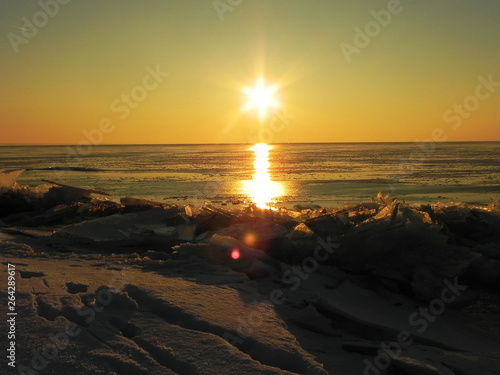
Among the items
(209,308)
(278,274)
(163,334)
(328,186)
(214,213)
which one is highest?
(328,186)

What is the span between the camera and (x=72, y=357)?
2.10m

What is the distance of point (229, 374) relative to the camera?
204cm

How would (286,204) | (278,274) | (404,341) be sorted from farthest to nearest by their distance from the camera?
1. (286,204)
2. (278,274)
3. (404,341)

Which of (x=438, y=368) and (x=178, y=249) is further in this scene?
(x=178, y=249)

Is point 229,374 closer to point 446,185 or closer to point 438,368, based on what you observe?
point 438,368

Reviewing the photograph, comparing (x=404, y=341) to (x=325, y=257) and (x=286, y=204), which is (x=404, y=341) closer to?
(x=325, y=257)

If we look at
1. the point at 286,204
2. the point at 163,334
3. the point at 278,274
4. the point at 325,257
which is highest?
the point at 286,204

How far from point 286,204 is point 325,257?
27.0 feet

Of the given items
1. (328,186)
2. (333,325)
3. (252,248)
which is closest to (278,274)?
(252,248)

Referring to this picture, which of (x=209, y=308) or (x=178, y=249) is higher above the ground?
(x=178, y=249)

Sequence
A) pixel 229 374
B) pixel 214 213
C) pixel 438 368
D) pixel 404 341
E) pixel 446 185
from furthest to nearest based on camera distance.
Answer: pixel 446 185
pixel 214 213
pixel 404 341
pixel 438 368
pixel 229 374

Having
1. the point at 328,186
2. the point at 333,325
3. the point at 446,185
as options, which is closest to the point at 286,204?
the point at 328,186

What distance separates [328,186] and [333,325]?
14969 mm

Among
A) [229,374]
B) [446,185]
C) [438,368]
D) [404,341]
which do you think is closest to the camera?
[229,374]
